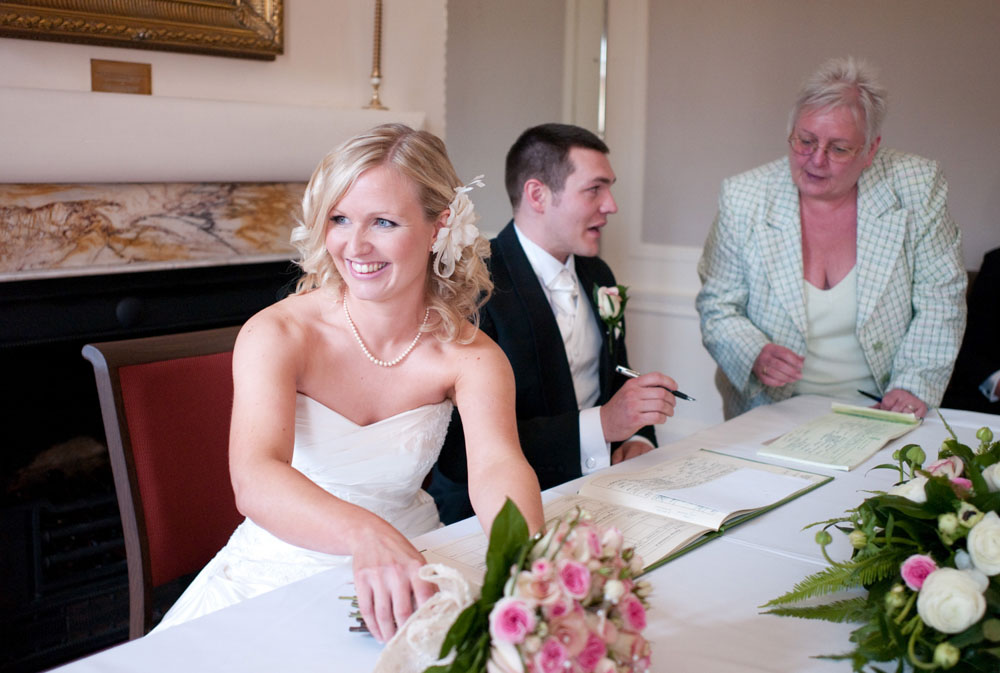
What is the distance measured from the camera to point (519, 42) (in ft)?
16.1

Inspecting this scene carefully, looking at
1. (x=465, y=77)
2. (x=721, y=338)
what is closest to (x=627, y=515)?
(x=721, y=338)

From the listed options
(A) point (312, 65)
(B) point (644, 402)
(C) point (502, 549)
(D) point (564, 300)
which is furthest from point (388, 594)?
(A) point (312, 65)

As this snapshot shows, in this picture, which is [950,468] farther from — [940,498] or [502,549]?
[502,549]

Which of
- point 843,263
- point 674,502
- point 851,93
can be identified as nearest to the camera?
point 674,502

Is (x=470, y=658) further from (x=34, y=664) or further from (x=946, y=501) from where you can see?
(x=34, y=664)

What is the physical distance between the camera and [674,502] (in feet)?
5.36

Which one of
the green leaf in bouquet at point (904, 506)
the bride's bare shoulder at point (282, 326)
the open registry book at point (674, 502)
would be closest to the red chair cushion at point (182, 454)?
the bride's bare shoulder at point (282, 326)

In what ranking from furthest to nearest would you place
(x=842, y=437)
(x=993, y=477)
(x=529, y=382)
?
(x=529, y=382) → (x=842, y=437) → (x=993, y=477)

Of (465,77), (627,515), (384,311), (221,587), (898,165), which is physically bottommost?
(221,587)

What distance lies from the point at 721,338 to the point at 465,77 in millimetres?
2693

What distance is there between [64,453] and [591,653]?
8.92 ft

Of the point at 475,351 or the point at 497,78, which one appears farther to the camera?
the point at 497,78

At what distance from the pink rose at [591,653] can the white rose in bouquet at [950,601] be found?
41cm

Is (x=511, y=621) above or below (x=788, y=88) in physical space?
below
